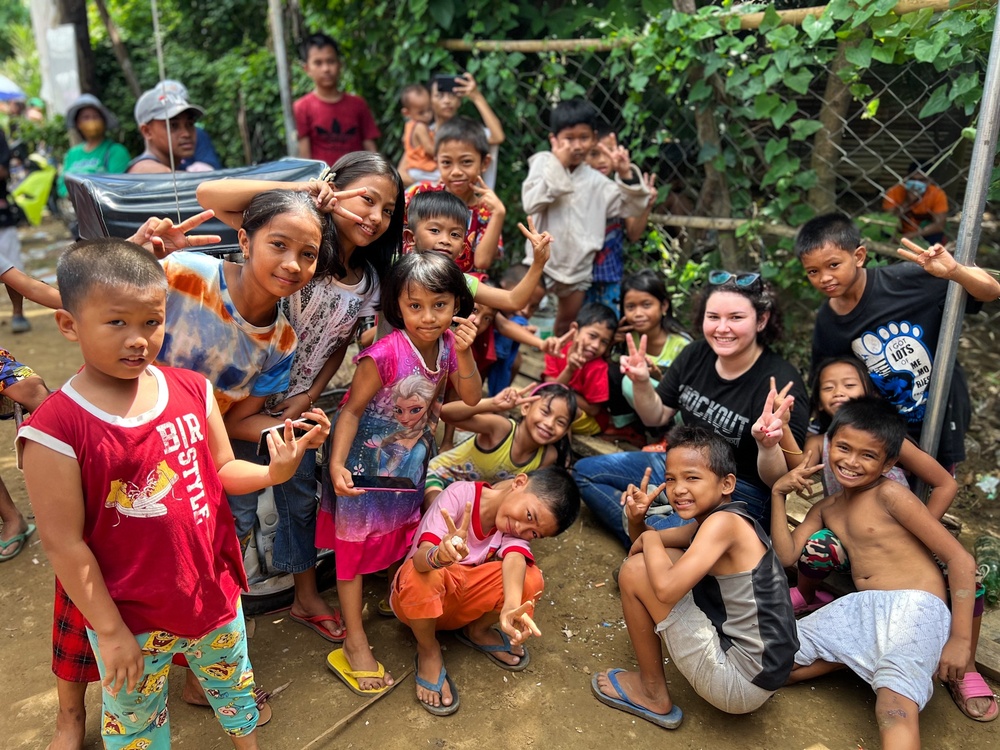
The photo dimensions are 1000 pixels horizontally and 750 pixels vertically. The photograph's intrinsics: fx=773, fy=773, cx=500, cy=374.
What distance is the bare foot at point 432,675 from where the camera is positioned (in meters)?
2.37

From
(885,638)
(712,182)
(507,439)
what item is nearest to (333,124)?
(712,182)

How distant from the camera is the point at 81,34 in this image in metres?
8.22

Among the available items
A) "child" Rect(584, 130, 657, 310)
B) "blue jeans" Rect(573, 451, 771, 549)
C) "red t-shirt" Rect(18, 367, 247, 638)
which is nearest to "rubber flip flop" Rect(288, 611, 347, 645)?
"red t-shirt" Rect(18, 367, 247, 638)

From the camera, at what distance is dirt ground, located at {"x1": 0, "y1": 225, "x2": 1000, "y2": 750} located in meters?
2.26

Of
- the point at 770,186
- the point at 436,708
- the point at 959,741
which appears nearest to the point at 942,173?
the point at 770,186

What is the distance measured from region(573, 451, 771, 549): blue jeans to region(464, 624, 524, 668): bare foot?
0.75 m

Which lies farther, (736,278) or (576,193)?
(576,193)

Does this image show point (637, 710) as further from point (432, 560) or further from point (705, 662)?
point (432, 560)

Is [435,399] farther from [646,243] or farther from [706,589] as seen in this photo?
[646,243]

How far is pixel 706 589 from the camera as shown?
234 centimetres

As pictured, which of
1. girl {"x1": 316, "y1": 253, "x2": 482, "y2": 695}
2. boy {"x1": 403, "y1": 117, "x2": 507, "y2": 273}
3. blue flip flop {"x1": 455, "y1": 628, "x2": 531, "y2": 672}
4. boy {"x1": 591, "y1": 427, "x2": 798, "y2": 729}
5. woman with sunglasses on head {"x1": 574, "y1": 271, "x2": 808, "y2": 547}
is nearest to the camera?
boy {"x1": 591, "y1": 427, "x2": 798, "y2": 729}

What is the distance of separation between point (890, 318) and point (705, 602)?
1.27 meters

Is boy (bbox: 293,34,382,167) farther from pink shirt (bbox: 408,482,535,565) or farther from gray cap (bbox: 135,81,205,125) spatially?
pink shirt (bbox: 408,482,535,565)

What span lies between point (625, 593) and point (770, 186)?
8.31 feet
